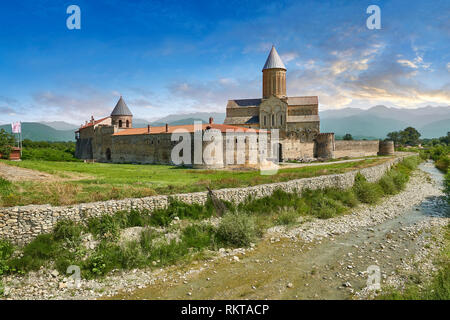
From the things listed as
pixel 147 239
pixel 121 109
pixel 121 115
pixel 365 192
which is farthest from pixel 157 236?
pixel 121 109

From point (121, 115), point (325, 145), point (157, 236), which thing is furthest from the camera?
point (121, 115)

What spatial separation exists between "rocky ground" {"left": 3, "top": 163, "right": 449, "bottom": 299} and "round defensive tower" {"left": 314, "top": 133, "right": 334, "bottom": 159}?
27472 mm

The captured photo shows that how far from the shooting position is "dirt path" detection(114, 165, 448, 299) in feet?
22.5

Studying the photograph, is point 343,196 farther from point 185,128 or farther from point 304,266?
point 185,128

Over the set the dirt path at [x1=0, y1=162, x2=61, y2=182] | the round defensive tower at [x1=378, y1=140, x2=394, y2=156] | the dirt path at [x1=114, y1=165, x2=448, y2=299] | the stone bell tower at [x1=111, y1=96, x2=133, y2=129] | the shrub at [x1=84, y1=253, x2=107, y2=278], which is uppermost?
the stone bell tower at [x1=111, y1=96, x2=133, y2=129]

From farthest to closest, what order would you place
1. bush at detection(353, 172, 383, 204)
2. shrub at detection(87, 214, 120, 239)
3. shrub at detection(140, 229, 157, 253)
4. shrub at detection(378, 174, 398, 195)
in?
shrub at detection(378, 174, 398, 195) < bush at detection(353, 172, 383, 204) < shrub at detection(87, 214, 120, 239) < shrub at detection(140, 229, 157, 253)

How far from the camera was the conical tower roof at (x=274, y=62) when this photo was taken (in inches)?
1709

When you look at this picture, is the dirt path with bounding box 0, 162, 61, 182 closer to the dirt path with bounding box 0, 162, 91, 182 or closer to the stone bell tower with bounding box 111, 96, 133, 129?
the dirt path with bounding box 0, 162, 91, 182

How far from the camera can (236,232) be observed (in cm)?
985

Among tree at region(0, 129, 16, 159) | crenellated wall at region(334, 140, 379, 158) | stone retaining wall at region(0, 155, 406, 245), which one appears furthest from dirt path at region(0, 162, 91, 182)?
crenellated wall at region(334, 140, 379, 158)

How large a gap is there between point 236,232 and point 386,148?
142 feet

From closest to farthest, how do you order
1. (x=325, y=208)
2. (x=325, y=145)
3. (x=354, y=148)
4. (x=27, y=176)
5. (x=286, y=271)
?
1. (x=286, y=271)
2. (x=27, y=176)
3. (x=325, y=208)
4. (x=325, y=145)
5. (x=354, y=148)

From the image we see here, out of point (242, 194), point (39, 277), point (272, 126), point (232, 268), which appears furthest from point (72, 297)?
point (272, 126)
